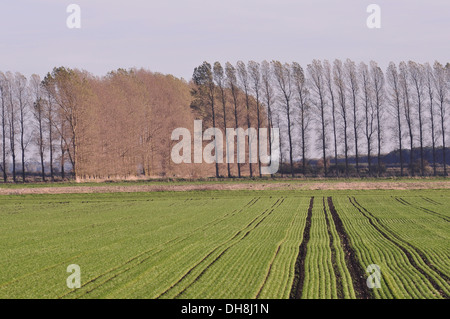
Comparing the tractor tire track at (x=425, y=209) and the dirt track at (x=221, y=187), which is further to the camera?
the dirt track at (x=221, y=187)

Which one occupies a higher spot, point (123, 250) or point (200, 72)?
point (200, 72)

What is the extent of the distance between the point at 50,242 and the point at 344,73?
6112cm

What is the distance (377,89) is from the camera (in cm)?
7512

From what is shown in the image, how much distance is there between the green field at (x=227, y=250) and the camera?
13195mm

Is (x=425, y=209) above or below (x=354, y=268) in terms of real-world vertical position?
below

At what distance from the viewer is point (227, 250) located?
61.8 feet

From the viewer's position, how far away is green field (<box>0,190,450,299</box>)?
13.2m

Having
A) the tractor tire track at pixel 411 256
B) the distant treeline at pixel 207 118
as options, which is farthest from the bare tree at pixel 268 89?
the tractor tire track at pixel 411 256

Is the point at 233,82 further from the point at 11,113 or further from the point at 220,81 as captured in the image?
the point at 11,113

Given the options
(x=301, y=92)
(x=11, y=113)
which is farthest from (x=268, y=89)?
(x=11, y=113)

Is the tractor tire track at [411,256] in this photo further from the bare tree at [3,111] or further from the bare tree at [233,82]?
the bare tree at [3,111]

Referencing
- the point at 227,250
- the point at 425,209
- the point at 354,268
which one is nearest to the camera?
the point at 354,268
